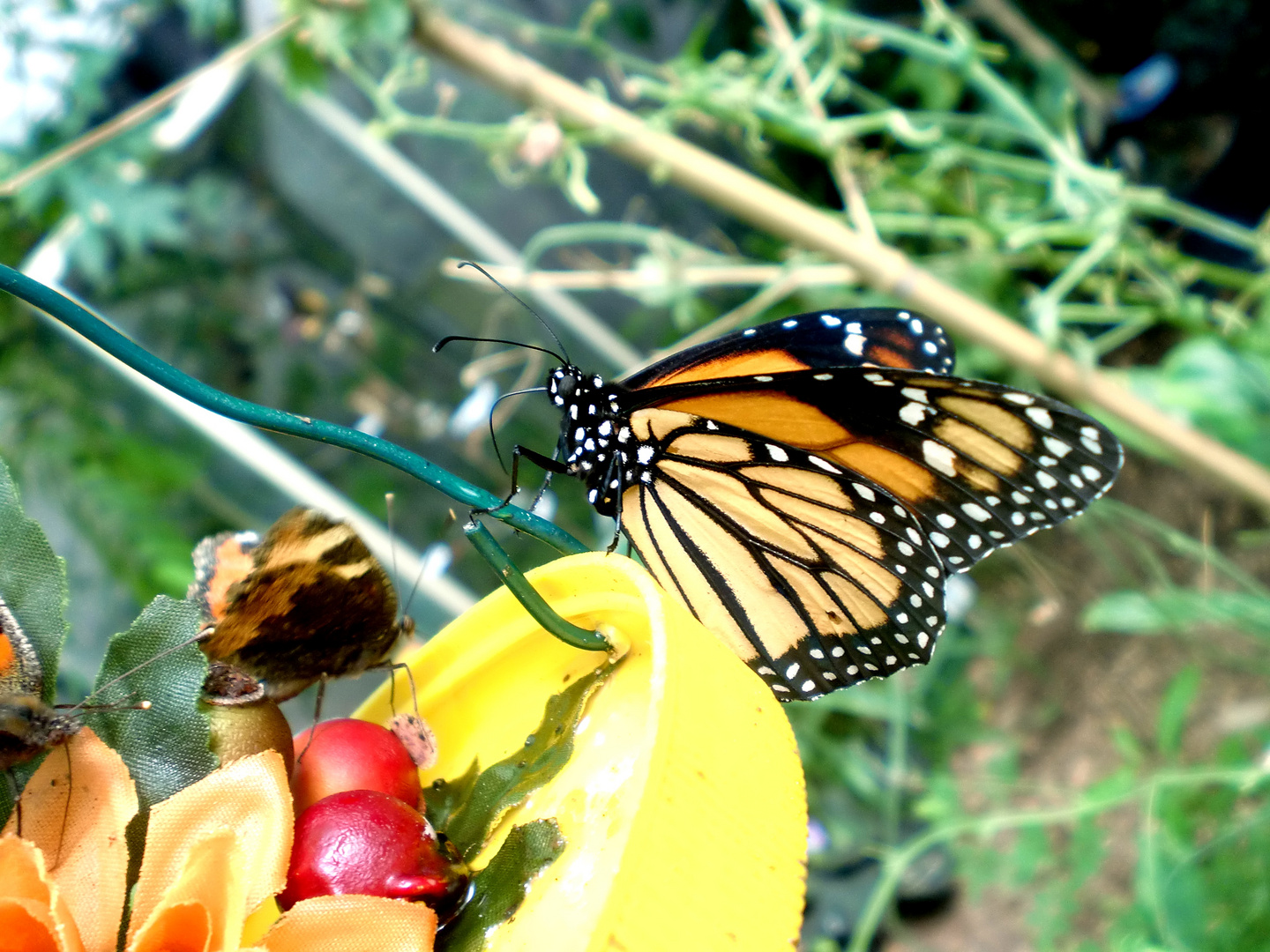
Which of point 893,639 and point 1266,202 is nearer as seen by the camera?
point 893,639

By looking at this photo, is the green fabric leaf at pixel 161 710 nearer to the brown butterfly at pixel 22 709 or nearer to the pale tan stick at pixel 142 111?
the brown butterfly at pixel 22 709

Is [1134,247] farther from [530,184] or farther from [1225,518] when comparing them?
[530,184]

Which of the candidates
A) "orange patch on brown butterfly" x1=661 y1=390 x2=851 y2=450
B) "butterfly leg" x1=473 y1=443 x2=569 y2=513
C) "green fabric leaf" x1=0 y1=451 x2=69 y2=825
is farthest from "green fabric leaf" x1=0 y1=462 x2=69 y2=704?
"orange patch on brown butterfly" x1=661 y1=390 x2=851 y2=450

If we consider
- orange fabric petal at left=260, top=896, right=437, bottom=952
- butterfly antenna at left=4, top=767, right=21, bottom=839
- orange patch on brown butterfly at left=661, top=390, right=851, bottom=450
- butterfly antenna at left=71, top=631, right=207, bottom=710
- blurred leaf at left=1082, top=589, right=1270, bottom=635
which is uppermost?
butterfly antenna at left=71, top=631, right=207, bottom=710

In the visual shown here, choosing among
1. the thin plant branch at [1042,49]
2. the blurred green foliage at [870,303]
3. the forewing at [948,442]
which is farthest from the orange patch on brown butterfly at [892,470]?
the thin plant branch at [1042,49]

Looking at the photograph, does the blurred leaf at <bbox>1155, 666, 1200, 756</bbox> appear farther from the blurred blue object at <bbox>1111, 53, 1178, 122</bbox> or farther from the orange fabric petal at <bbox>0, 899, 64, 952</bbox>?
the orange fabric petal at <bbox>0, 899, 64, 952</bbox>

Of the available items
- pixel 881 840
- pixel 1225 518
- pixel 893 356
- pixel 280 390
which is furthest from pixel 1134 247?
pixel 280 390
